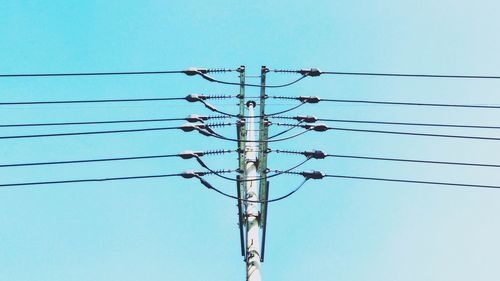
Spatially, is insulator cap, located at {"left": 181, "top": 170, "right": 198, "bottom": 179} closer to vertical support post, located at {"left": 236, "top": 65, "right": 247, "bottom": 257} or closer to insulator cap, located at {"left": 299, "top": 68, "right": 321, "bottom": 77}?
vertical support post, located at {"left": 236, "top": 65, "right": 247, "bottom": 257}

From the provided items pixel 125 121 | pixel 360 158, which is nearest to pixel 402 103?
pixel 360 158

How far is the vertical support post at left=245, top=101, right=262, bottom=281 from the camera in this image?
823cm

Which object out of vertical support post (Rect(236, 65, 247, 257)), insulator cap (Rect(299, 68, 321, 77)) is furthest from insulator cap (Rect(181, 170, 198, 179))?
insulator cap (Rect(299, 68, 321, 77))

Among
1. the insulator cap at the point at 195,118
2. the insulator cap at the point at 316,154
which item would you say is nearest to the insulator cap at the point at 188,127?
the insulator cap at the point at 195,118

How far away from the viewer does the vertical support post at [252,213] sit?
8.23 meters

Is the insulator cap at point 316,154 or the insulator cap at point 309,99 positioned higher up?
the insulator cap at point 309,99

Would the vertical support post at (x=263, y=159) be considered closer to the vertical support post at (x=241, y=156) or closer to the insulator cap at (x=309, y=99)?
the vertical support post at (x=241, y=156)

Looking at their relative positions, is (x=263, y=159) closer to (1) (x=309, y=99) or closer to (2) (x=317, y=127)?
(2) (x=317, y=127)

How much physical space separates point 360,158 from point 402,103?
1567 millimetres

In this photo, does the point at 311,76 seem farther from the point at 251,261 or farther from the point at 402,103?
the point at 251,261

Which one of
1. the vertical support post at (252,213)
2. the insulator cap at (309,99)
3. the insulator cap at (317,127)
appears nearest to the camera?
the vertical support post at (252,213)

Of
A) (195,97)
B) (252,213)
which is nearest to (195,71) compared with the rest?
(195,97)

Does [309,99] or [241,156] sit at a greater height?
[309,99]

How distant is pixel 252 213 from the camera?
9.06 metres
